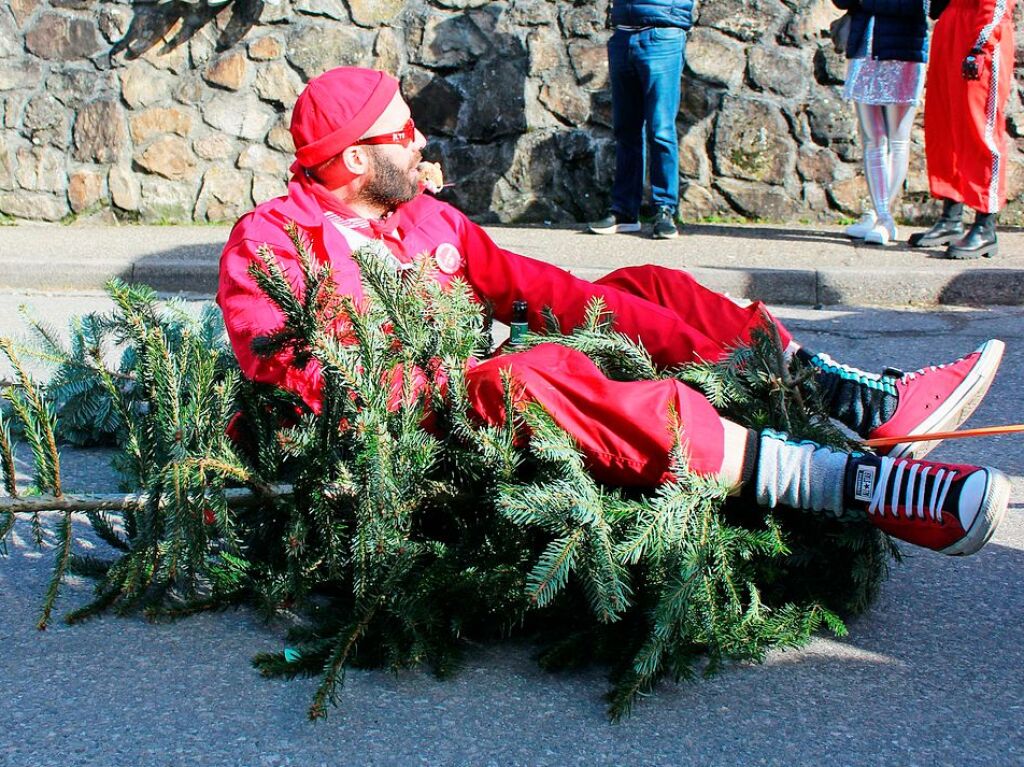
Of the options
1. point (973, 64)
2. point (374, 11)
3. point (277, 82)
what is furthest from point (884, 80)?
point (277, 82)

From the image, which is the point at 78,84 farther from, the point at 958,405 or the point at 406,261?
the point at 958,405

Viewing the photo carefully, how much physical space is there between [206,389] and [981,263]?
5221 millimetres

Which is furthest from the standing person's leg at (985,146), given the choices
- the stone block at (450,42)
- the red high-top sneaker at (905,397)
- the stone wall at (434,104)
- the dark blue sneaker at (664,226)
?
the red high-top sneaker at (905,397)

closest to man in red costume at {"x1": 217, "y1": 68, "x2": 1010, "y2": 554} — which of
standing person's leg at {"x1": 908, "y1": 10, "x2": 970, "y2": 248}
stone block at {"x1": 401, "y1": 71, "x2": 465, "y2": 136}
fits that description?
standing person's leg at {"x1": 908, "y1": 10, "x2": 970, "y2": 248}

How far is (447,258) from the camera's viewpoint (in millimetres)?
3463

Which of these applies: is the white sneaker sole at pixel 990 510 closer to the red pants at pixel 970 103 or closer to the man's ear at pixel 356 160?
the man's ear at pixel 356 160

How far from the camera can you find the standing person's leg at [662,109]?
746 cm

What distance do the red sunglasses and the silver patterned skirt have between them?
4370mm

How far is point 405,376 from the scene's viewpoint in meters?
2.60

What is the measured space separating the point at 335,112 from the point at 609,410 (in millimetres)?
1437

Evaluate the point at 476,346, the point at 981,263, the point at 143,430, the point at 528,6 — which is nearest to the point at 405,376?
the point at 476,346

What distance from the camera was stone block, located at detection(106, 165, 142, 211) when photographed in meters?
8.79

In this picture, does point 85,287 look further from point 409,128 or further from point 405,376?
point 405,376

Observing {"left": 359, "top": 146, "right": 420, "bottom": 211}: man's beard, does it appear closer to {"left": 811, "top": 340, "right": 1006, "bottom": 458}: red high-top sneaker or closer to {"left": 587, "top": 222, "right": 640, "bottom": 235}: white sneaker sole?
{"left": 811, "top": 340, "right": 1006, "bottom": 458}: red high-top sneaker
